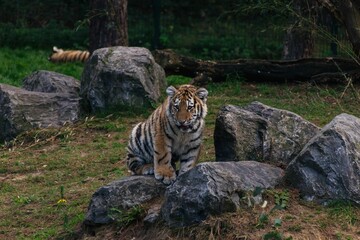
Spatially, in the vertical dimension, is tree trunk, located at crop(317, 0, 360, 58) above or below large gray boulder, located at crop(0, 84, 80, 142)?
above

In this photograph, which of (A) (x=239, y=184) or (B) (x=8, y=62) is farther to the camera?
(B) (x=8, y=62)

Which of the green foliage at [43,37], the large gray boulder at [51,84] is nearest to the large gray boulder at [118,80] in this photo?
the large gray boulder at [51,84]

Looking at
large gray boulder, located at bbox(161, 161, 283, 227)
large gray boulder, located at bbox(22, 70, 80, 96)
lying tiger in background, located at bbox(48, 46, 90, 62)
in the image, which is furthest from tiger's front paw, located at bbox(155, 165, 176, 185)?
lying tiger in background, located at bbox(48, 46, 90, 62)

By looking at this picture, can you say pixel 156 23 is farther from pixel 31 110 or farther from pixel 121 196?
pixel 121 196

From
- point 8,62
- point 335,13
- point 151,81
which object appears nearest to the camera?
point 335,13

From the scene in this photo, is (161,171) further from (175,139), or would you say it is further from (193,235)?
(193,235)

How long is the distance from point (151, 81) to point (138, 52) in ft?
1.57

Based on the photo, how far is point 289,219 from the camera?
23.8 feet

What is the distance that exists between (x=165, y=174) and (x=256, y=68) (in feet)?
19.4

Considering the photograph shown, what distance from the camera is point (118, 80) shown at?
12344 millimetres

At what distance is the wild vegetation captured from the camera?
7.16 metres

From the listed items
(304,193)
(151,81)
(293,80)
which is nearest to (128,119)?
(151,81)

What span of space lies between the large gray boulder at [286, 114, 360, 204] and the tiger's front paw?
3.63 feet

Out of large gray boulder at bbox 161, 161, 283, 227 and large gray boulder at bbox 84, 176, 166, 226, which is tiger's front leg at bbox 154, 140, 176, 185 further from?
large gray boulder at bbox 161, 161, 283, 227
